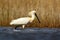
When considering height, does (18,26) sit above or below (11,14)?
below

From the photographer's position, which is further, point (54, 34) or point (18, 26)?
point (18, 26)

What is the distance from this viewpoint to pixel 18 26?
365cm

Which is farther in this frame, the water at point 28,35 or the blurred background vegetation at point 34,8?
the blurred background vegetation at point 34,8

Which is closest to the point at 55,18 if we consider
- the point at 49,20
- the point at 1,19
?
the point at 49,20

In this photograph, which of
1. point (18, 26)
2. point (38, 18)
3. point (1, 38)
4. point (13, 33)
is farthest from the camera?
point (38, 18)

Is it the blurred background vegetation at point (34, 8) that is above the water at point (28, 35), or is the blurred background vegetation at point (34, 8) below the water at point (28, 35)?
above

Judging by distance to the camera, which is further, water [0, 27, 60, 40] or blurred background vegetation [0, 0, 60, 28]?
blurred background vegetation [0, 0, 60, 28]

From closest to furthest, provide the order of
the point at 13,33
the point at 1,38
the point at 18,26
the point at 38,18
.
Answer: the point at 1,38 < the point at 13,33 < the point at 18,26 < the point at 38,18

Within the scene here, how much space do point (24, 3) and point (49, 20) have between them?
61 cm

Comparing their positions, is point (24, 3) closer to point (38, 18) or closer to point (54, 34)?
point (38, 18)

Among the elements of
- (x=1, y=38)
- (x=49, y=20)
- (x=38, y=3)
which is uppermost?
(x=38, y=3)

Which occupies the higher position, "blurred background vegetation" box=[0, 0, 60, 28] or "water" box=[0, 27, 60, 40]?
"blurred background vegetation" box=[0, 0, 60, 28]

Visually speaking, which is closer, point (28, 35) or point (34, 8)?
point (28, 35)

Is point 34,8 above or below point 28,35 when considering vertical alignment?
above
